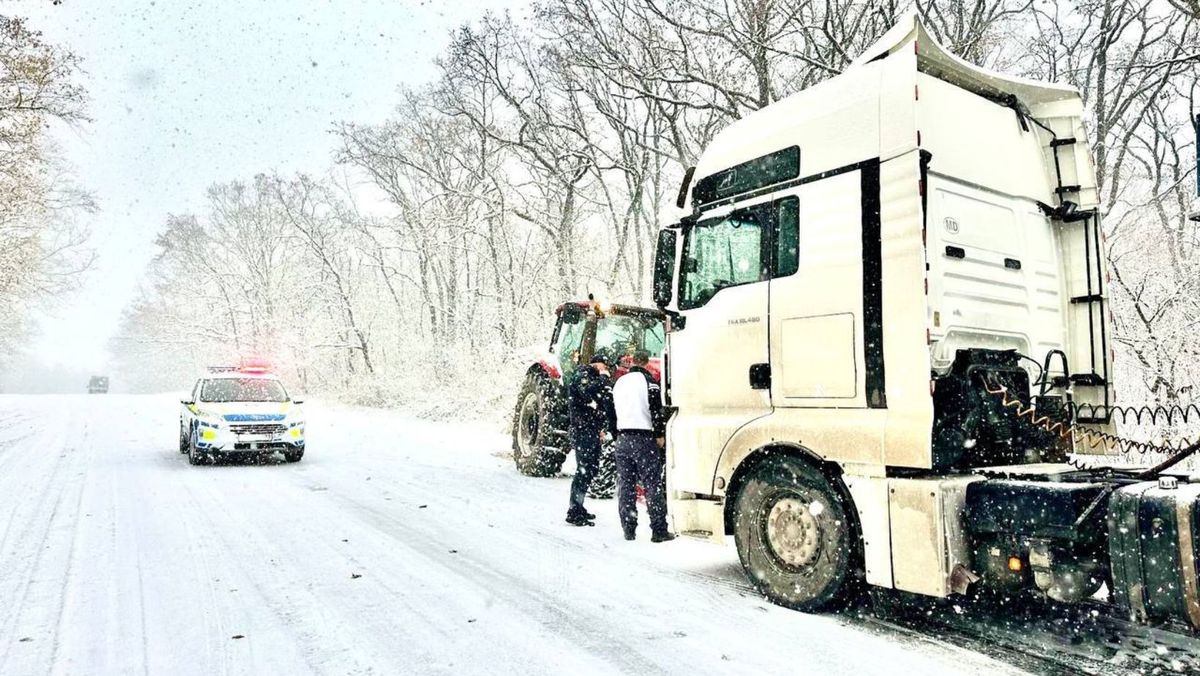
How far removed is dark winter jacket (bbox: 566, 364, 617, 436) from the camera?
7.68 metres

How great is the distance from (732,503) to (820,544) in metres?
0.75

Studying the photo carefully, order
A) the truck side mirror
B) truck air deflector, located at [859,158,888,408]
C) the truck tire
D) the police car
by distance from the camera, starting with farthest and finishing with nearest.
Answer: the police car → the truck tire → the truck side mirror → truck air deflector, located at [859,158,888,408]

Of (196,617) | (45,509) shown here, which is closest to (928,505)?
(196,617)

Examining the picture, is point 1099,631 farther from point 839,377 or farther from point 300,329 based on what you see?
point 300,329

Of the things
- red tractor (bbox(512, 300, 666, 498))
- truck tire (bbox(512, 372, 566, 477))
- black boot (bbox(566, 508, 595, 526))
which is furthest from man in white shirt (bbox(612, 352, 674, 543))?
truck tire (bbox(512, 372, 566, 477))

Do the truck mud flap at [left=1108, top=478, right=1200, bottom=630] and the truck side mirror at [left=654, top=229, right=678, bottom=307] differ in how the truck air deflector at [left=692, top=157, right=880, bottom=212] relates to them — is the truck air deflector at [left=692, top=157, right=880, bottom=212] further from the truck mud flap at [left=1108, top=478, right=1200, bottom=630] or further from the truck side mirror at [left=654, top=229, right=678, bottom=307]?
the truck mud flap at [left=1108, top=478, right=1200, bottom=630]

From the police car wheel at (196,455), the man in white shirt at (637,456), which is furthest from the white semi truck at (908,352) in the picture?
the police car wheel at (196,455)

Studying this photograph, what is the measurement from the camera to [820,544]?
4551 millimetres

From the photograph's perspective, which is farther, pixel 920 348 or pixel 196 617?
pixel 196 617

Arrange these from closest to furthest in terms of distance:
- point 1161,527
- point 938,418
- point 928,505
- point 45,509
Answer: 1. point 1161,527
2. point 928,505
3. point 938,418
4. point 45,509

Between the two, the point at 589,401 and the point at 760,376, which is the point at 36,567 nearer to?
the point at 589,401

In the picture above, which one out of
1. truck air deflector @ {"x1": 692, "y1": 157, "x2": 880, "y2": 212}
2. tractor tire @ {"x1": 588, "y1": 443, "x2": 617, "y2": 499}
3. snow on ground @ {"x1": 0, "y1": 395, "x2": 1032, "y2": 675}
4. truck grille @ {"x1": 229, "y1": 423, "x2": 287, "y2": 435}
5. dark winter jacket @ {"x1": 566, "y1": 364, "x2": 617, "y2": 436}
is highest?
truck air deflector @ {"x1": 692, "y1": 157, "x2": 880, "y2": 212}

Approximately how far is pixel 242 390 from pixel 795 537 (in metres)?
11.0

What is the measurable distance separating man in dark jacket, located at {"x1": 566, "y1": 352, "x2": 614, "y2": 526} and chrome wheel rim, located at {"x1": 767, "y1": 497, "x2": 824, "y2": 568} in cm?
265
